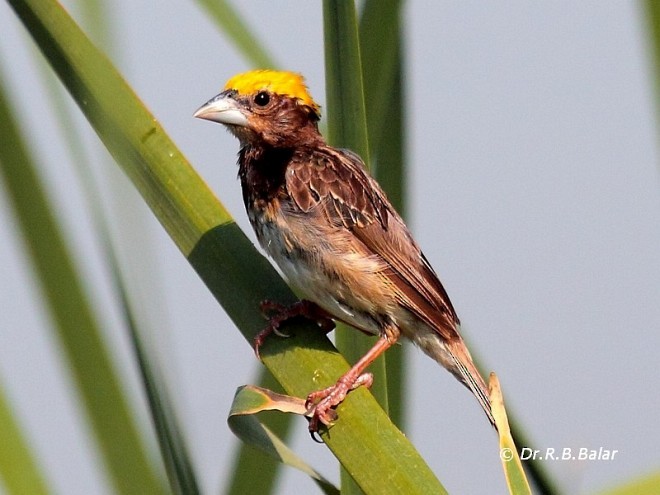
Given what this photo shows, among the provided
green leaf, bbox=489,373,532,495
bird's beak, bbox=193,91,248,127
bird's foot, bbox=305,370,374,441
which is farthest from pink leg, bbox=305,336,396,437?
bird's beak, bbox=193,91,248,127

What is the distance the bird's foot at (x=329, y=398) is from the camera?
1.77 m

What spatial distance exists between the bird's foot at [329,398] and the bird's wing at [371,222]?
2.41 feet

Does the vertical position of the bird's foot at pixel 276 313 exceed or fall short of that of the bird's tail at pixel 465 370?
it exceeds it

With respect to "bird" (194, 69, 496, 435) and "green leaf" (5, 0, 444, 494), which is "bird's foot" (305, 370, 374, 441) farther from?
"bird" (194, 69, 496, 435)

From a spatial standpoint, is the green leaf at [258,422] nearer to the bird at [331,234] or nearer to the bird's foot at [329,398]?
the bird's foot at [329,398]

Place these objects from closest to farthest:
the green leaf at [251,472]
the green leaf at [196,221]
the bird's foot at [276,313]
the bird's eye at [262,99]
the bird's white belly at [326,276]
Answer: the green leaf at [196,221]
the green leaf at [251,472]
the bird's foot at [276,313]
the bird's white belly at [326,276]
the bird's eye at [262,99]

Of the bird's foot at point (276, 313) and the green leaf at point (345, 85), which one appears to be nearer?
the green leaf at point (345, 85)

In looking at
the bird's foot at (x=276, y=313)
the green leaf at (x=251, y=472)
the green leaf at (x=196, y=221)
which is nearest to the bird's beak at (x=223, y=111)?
the bird's foot at (x=276, y=313)

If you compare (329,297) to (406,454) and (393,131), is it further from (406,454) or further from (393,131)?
(406,454)

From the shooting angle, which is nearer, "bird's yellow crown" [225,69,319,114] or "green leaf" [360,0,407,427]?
"green leaf" [360,0,407,427]

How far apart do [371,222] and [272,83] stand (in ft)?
1.77

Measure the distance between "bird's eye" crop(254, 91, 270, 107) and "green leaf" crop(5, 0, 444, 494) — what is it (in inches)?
37.9

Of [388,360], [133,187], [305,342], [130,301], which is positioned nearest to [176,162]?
[133,187]

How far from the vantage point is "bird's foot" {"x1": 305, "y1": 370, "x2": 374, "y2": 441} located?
177 centimetres
